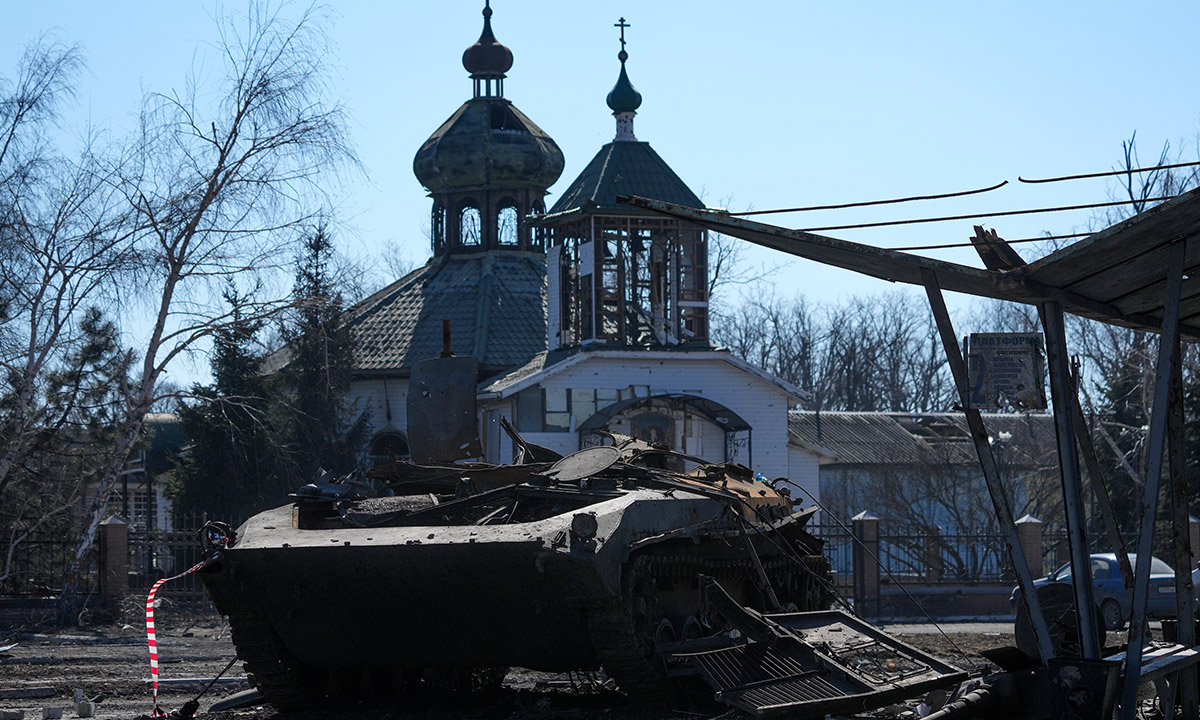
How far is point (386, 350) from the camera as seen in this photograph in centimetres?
3278

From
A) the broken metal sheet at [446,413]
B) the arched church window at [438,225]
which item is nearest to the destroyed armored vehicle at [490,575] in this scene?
the broken metal sheet at [446,413]

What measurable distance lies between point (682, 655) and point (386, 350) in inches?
939

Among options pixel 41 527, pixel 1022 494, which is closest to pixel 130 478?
pixel 41 527

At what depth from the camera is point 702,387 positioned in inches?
1158

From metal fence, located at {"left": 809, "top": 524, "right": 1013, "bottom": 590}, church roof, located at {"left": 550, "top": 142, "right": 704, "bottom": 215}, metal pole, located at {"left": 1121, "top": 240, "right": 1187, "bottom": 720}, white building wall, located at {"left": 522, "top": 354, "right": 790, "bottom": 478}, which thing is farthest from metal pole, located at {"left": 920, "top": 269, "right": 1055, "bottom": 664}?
church roof, located at {"left": 550, "top": 142, "right": 704, "bottom": 215}

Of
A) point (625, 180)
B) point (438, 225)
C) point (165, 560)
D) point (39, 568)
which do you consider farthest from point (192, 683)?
point (438, 225)

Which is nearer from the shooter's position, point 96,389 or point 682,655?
point 682,655

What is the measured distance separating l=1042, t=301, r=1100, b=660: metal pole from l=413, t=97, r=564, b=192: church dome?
26.1m

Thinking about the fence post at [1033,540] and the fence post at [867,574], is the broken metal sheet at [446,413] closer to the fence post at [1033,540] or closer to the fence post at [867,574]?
the fence post at [867,574]

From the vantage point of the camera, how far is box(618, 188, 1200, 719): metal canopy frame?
7641 mm

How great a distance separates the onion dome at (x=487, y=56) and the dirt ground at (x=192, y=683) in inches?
735

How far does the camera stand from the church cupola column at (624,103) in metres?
30.7

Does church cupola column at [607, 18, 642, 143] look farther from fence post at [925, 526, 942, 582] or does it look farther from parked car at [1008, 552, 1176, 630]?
parked car at [1008, 552, 1176, 630]

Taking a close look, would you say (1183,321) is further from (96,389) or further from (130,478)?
(130,478)
